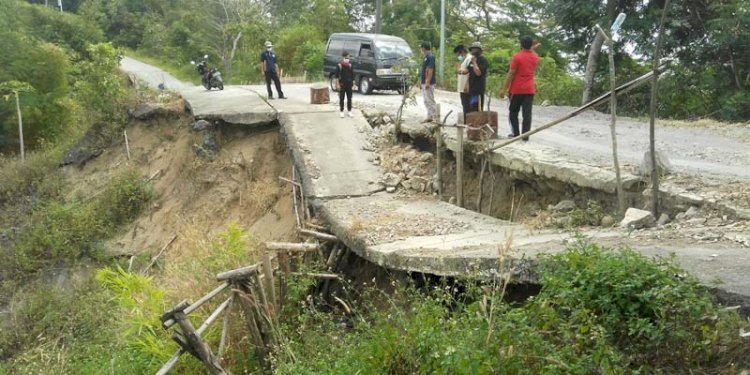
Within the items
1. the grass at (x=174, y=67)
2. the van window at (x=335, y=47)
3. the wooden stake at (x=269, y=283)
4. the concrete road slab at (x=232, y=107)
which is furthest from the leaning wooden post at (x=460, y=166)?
the grass at (x=174, y=67)

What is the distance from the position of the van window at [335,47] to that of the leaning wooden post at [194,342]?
1630 cm

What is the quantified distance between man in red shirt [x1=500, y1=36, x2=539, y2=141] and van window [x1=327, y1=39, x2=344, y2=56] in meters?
11.7

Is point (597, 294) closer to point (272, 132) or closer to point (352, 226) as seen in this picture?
point (352, 226)

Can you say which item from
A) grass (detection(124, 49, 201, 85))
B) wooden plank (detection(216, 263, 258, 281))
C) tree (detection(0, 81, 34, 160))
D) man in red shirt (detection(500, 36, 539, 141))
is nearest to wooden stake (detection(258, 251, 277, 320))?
wooden plank (detection(216, 263, 258, 281))

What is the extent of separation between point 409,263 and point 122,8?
49.3 metres

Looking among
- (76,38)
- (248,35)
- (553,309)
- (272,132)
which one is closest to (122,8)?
(76,38)

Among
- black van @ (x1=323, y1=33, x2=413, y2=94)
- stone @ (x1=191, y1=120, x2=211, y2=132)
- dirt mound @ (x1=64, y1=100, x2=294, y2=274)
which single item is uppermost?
black van @ (x1=323, y1=33, x2=413, y2=94)

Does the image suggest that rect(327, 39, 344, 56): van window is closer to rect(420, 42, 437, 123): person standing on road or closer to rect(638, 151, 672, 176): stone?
rect(420, 42, 437, 123): person standing on road

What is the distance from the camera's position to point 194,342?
5.96 meters

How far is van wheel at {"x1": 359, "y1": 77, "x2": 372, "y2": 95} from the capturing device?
19.5m

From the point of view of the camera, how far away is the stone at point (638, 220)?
6914mm

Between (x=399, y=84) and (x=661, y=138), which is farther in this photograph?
(x=399, y=84)

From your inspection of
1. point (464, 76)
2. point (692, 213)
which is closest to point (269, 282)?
point (692, 213)

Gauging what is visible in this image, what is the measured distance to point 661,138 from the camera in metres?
11.3
